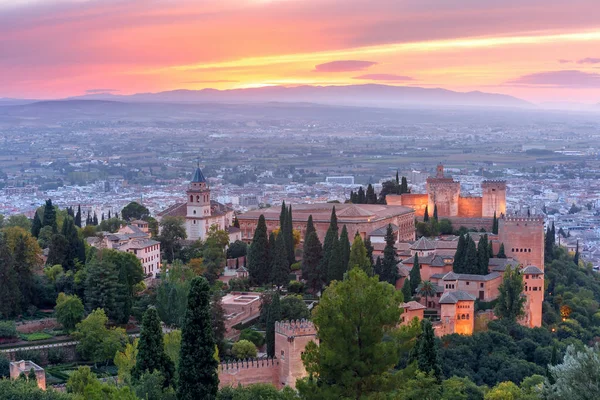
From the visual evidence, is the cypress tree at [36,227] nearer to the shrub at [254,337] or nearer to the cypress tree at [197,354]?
the shrub at [254,337]

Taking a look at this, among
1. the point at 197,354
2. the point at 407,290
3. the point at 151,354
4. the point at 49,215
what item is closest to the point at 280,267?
the point at 407,290

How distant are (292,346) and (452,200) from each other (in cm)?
2502

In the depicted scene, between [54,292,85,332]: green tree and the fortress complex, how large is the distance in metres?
21.9

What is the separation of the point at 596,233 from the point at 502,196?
1546 inches

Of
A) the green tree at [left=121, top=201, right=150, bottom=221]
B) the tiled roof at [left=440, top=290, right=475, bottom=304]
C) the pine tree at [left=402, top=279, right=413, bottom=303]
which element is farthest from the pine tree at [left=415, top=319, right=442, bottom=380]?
the green tree at [left=121, top=201, right=150, bottom=221]

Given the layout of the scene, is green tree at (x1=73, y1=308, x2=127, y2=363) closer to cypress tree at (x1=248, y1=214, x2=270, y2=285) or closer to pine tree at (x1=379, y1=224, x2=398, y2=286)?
cypress tree at (x1=248, y1=214, x2=270, y2=285)

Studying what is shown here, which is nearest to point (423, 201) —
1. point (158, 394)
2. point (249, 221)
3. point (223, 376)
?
point (249, 221)

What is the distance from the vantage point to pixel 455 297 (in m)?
35.6

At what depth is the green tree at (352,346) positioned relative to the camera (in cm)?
1952

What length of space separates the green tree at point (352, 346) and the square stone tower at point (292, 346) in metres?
9.18

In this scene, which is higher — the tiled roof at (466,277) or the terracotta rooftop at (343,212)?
the terracotta rooftop at (343,212)

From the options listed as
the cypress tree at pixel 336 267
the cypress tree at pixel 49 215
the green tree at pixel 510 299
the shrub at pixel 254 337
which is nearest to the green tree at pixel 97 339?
the shrub at pixel 254 337

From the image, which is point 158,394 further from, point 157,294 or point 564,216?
point 564,216

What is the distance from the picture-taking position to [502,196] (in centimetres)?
5225
